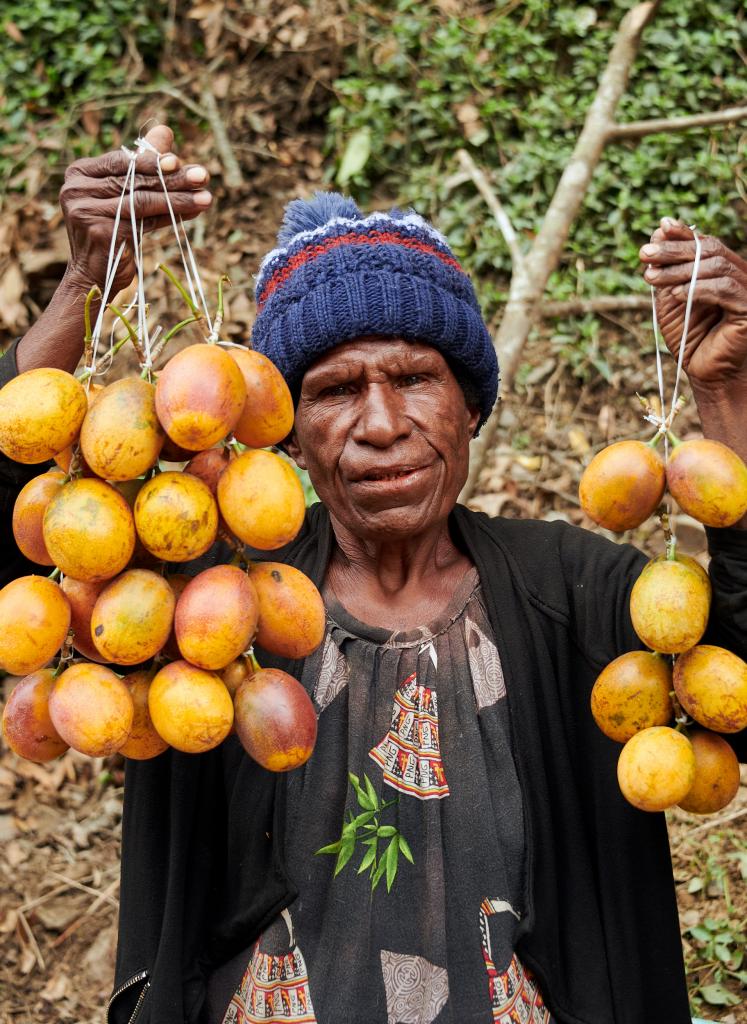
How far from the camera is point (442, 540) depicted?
7.61 feet

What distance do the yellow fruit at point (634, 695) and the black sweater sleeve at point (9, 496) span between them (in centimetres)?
101

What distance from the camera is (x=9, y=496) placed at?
1837 mm

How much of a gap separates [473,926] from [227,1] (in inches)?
199

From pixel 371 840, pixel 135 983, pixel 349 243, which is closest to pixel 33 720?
pixel 371 840

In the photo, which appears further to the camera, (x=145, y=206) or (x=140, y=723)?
(x=145, y=206)

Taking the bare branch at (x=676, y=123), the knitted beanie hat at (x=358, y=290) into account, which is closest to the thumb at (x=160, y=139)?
the knitted beanie hat at (x=358, y=290)

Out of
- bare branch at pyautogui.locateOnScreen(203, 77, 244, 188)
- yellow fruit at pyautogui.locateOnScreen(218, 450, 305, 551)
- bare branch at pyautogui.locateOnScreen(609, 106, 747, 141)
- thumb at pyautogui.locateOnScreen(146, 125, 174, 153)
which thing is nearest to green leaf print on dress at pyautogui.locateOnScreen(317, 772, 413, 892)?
yellow fruit at pyautogui.locateOnScreen(218, 450, 305, 551)

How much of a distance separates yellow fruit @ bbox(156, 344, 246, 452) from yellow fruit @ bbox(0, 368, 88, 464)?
0.41ft

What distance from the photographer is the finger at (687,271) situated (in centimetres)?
174

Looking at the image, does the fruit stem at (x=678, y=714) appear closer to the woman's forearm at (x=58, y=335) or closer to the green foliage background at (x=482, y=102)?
the woman's forearm at (x=58, y=335)

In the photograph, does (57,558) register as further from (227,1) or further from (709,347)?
(227,1)

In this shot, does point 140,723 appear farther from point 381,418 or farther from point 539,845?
point 539,845

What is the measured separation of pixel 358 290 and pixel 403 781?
36.3 inches

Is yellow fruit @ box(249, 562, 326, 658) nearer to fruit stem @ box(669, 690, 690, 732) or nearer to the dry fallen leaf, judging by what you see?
fruit stem @ box(669, 690, 690, 732)
